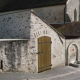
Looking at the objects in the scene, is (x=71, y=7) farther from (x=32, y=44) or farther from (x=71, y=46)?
(x=32, y=44)

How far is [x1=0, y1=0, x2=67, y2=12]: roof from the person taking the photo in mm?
19592

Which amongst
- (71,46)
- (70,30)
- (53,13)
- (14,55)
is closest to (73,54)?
(71,46)

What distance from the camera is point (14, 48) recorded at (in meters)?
10.5

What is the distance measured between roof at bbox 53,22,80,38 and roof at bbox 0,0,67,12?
106 inches

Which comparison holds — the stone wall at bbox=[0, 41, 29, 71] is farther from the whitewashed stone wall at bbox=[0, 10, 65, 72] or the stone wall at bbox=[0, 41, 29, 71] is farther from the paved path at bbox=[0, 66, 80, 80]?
the paved path at bbox=[0, 66, 80, 80]

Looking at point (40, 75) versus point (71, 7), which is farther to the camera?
point (71, 7)

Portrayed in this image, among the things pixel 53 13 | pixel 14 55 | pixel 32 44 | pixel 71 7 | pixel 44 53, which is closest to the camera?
pixel 14 55

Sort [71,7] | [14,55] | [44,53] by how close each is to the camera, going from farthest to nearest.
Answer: [71,7], [44,53], [14,55]

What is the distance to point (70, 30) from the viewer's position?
16.8 metres

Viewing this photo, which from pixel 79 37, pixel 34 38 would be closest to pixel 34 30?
pixel 34 38

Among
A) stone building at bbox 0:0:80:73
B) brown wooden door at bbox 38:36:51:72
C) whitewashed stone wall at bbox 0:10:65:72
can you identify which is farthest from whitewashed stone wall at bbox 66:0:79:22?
brown wooden door at bbox 38:36:51:72

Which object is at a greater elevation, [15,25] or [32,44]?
[15,25]

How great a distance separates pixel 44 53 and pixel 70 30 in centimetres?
Result: 558

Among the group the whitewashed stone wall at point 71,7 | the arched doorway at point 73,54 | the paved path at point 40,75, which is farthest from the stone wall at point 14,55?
the whitewashed stone wall at point 71,7
